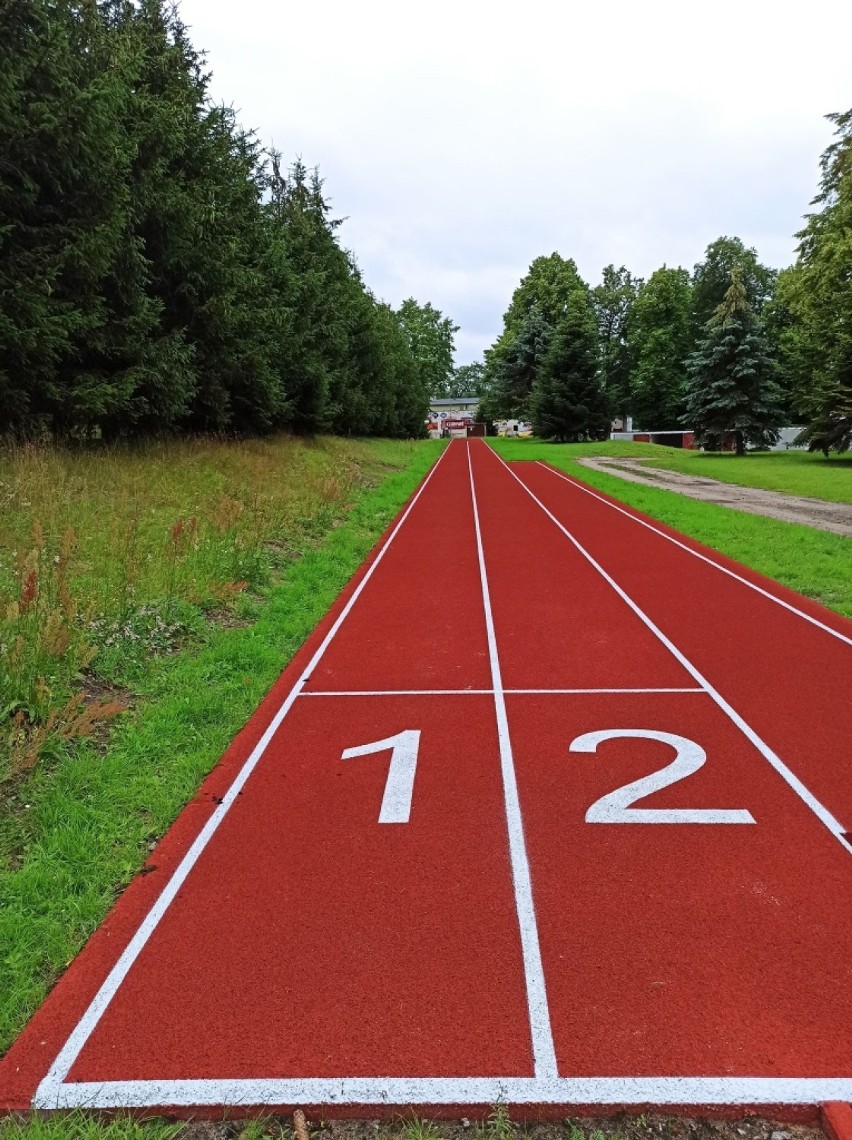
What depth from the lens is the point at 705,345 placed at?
40.0 m

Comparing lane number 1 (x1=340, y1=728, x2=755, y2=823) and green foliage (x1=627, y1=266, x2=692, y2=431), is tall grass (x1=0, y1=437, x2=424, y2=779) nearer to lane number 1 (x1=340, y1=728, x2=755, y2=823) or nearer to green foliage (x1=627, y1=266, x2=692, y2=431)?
lane number 1 (x1=340, y1=728, x2=755, y2=823)

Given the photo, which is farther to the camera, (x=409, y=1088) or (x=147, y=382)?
(x=147, y=382)

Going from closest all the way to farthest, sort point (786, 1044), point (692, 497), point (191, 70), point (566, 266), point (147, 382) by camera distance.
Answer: point (786, 1044) < point (147, 382) < point (191, 70) < point (692, 497) < point (566, 266)

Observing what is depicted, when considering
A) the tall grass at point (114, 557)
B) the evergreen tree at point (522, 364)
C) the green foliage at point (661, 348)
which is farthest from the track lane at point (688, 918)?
the green foliage at point (661, 348)

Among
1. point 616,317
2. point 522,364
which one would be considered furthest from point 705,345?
point 616,317

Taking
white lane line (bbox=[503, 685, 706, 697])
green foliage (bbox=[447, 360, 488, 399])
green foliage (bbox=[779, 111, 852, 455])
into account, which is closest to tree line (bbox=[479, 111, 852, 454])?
green foliage (bbox=[779, 111, 852, 455])

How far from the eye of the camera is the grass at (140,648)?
3.71 meters

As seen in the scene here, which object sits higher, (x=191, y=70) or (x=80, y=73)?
(x=191, y=70)

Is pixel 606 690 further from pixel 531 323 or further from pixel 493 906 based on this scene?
pixel 531 323

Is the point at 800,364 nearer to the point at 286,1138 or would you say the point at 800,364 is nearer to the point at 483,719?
the point at 483,719

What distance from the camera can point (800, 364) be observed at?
40156mm

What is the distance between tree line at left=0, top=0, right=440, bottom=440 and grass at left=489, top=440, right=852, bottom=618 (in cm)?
1127

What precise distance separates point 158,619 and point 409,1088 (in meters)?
6.00

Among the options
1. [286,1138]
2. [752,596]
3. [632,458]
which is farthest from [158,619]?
[632,458]
